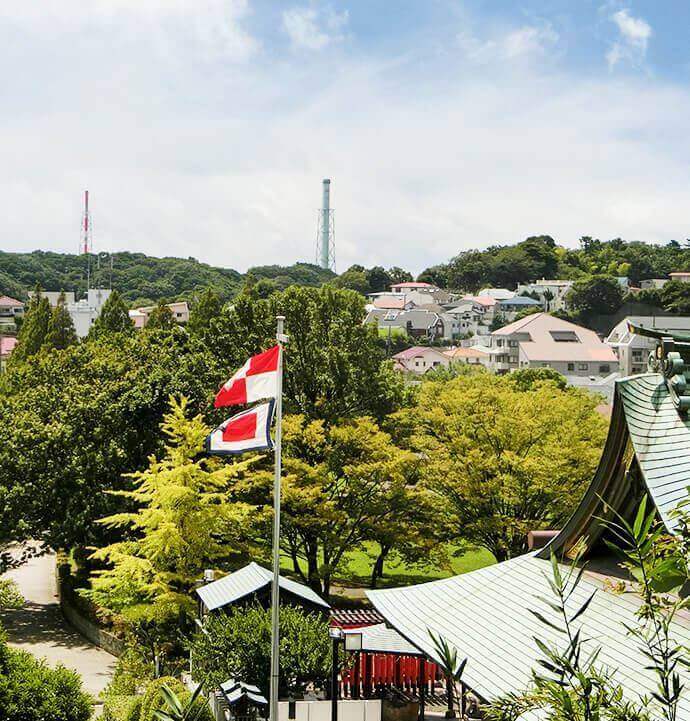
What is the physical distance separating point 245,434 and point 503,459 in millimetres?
16497

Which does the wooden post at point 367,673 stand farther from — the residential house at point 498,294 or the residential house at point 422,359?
the residential house at point 498,294

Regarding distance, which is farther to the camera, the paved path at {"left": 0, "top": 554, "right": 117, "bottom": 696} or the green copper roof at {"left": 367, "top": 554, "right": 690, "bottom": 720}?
the paved path at {"left": 0, "top": 554, "right": 117, "bottom": 696}

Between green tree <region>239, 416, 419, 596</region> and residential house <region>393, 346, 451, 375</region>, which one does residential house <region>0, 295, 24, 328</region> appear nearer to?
residential house <region>393, 346, 451, 375</region>

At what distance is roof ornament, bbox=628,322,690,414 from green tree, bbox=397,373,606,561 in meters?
16.5

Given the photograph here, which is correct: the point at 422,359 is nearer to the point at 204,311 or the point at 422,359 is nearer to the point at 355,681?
the point at 204,311

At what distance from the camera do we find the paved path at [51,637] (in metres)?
25.2

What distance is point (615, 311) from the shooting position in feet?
429

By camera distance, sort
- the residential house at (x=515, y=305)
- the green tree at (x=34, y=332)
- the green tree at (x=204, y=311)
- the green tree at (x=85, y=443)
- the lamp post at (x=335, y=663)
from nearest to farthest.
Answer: the lamp post at (x=335, y=663)
the green tree at (x=85, y=443)
the green tree at (x=34, y=332)
the green tree at (x=204, y=311)
the residential house at (x=515, y=305)

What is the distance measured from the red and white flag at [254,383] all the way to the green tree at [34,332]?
53.6m

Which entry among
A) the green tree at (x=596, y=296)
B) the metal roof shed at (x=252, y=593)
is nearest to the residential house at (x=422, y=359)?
the green tree at (x=596, y=296)

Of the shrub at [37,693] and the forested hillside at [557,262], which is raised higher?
the forested hillside at [557,262]

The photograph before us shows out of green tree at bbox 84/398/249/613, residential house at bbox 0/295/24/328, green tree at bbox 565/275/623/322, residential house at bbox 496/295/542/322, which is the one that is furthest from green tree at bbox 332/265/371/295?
green tree at bbox 84/398/249/613

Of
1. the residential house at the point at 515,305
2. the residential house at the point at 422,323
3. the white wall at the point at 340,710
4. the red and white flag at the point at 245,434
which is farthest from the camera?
the residential house at the point at 515,305

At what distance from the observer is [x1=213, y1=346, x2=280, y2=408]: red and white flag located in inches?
575
